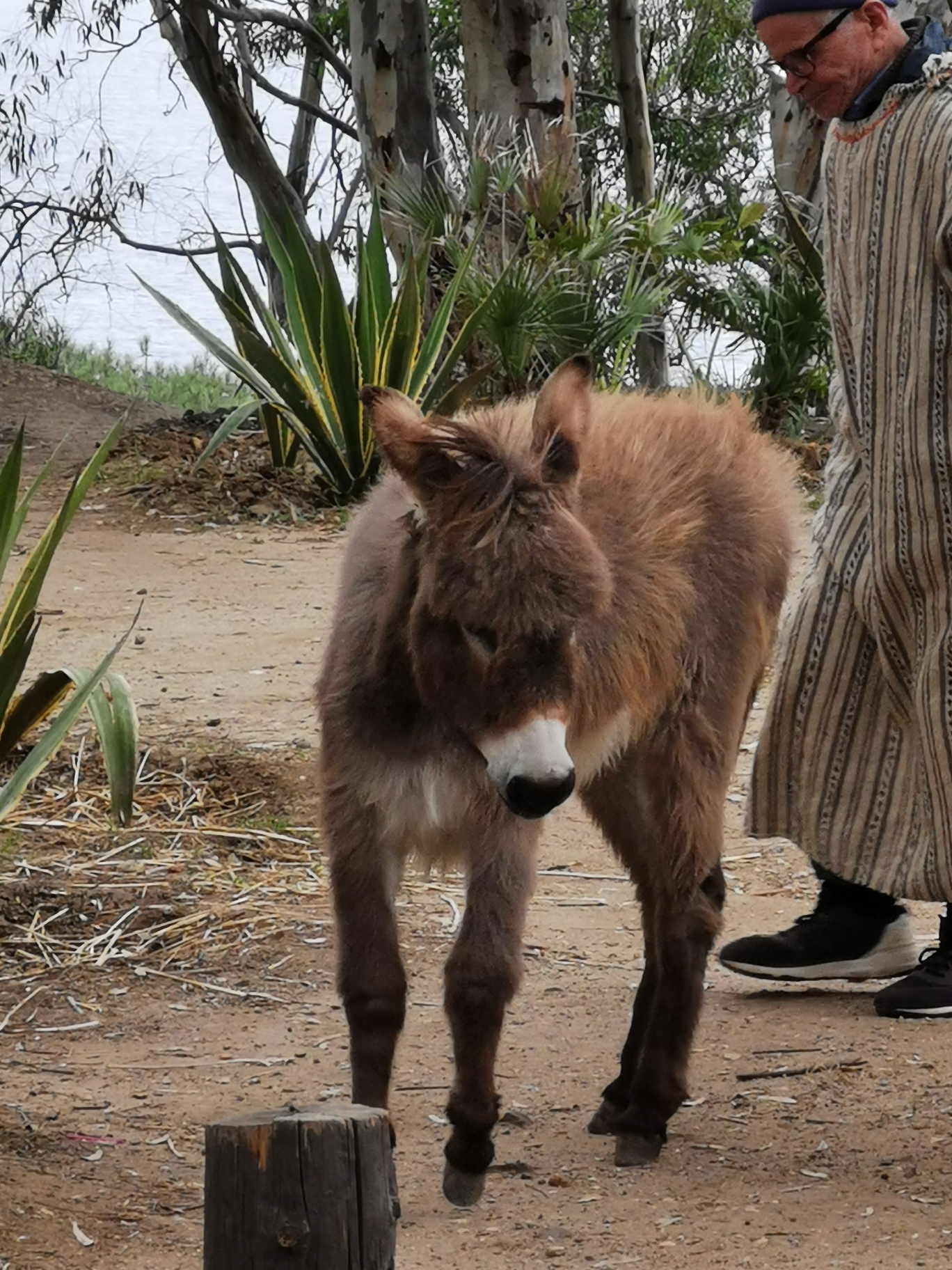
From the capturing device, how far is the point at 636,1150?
3.93m

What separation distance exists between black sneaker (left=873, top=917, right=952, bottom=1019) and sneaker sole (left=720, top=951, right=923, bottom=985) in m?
0.19

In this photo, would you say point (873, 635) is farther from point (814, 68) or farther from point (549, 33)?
point (549, 33)

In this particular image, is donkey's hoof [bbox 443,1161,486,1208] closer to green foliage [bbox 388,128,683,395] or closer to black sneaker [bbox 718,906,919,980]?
black sneaker [bbox 718,906,919,980]

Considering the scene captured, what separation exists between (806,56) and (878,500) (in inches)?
38.1

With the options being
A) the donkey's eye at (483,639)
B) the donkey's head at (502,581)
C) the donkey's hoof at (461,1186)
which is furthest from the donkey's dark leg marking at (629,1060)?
the donkey's eye at (483,639)

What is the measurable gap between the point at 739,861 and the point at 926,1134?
88.3 inches

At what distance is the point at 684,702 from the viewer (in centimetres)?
→ 400

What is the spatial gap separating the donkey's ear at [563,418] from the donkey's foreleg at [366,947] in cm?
82

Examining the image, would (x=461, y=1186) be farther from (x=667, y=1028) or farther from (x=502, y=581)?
(x=502, y=581)

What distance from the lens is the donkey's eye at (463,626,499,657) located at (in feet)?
10.6

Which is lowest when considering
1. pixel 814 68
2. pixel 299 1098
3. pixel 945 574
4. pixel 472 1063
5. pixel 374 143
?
pixel 299 1098

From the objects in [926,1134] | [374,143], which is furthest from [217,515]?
[926,1134]

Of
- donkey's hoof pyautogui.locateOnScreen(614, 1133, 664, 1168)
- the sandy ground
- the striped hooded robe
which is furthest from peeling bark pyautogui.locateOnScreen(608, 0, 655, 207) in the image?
donkey's hoof pyautogui.locateOnScreen(614, 1133, 664, 1168)

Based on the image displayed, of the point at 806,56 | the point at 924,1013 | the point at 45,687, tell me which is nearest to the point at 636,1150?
the point at 924,1013
